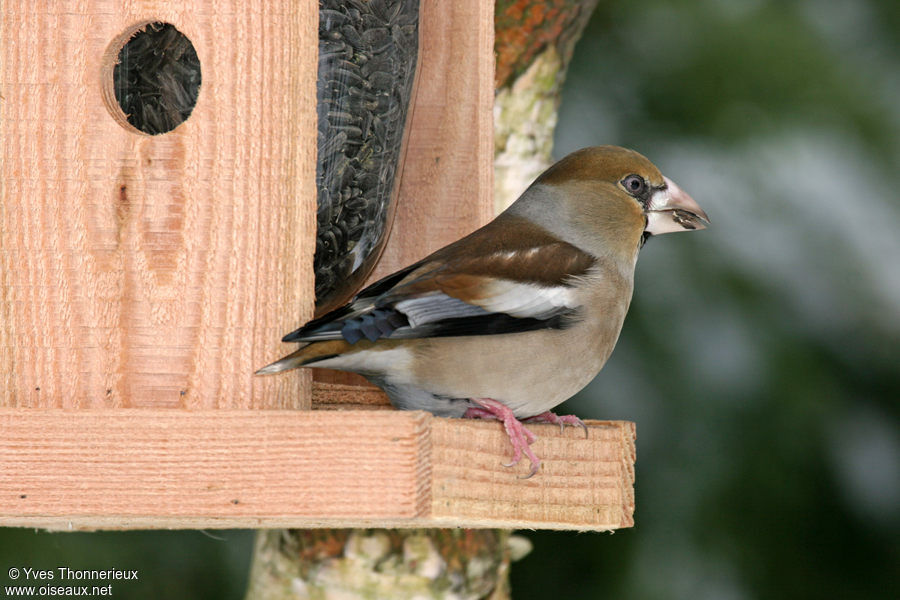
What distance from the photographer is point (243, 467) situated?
2.30 m

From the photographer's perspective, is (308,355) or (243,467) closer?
(243,467)

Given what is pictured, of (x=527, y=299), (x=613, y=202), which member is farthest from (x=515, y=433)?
(x=613, y=202)

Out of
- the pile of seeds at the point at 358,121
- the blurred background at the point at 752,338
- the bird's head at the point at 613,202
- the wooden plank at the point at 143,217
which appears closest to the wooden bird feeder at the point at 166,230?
the wooden plank at the point at 143,217

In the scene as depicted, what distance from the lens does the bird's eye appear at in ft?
11.2

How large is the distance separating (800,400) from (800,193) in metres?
0.87

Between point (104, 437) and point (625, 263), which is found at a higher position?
point (625, 263)

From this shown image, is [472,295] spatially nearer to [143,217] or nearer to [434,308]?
[434,308]

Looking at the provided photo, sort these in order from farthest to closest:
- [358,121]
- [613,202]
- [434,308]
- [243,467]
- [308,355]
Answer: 1. [613,202]
2. [358,121]
3. [434,308]
4. [308,355]
5. [243,467]

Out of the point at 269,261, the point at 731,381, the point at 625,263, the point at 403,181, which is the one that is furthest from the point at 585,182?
the point at 731,381

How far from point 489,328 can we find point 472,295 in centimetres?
8

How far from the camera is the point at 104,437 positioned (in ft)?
7.75

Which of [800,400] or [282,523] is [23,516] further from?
[800,400]

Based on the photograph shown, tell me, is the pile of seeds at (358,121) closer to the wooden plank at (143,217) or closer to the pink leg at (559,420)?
the wooden plank at (143,217)

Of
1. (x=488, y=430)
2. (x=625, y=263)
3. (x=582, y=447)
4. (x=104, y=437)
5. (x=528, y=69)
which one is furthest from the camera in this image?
(x=528, y=69)
